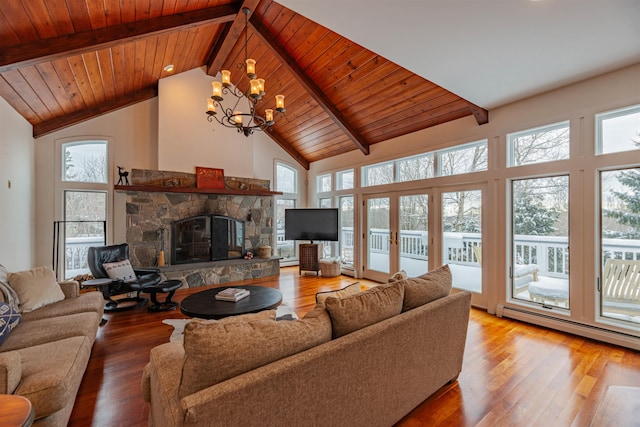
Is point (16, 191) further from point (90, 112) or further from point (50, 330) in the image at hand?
point (50, 330)

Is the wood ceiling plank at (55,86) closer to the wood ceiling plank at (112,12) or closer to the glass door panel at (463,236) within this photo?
the wood ceiling plank at (112,12)

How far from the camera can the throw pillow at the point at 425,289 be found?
6.66 feet

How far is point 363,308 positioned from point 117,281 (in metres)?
3.69

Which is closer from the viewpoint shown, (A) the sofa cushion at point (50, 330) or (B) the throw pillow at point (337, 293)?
(B) the throw pillow at point (337, 293)

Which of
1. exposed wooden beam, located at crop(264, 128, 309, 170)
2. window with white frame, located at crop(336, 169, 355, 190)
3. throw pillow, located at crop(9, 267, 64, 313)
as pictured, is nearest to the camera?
throw pillow, located at crop(9, 267, 64, 313)

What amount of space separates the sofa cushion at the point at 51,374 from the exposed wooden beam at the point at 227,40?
4.02 metres

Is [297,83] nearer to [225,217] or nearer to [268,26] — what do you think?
[268,26]

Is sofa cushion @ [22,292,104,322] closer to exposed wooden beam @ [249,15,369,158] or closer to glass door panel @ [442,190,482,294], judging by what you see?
exposed wooden beam @ [249,15,369,158]

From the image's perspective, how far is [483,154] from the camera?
423cm

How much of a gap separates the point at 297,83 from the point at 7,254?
4945mm

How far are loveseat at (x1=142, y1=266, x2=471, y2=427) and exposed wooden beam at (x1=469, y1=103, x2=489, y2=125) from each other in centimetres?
297

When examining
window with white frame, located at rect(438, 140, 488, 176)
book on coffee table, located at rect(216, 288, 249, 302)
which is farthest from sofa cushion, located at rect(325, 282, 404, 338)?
window with white frame, located at rect(438, 140, 488, 176)

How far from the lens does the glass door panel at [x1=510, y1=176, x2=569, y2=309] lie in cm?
348

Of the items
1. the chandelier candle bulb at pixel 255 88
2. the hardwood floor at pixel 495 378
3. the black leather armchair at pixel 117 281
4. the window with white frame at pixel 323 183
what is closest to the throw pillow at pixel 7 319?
the hardwood floor at pixel 495 378
